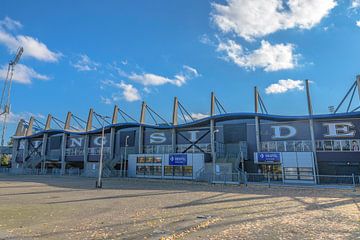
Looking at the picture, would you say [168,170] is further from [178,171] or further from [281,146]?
[281,146]

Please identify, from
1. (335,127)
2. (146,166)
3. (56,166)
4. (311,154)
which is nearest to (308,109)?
(335,127)

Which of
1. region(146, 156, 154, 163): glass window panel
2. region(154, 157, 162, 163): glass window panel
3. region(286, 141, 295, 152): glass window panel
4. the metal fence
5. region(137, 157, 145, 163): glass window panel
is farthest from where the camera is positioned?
region(137, 157, 145, 163): glass window panel

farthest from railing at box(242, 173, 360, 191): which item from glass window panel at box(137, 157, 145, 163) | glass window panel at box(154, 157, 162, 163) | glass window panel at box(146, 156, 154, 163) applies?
glass window panel at box(137, 157, 145, 163)

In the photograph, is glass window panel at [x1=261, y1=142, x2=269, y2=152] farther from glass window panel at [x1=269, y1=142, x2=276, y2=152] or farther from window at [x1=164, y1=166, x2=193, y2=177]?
window at [x1=164, y1=166, x2=193, y2=177]

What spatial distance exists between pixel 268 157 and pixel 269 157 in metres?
0.15

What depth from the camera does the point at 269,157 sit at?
39.7 metres

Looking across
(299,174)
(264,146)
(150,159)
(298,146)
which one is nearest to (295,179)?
(299,174)

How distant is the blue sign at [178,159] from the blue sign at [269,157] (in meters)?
11.7

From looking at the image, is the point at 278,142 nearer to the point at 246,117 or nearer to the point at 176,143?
the point at 246,117

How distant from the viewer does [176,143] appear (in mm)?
52219

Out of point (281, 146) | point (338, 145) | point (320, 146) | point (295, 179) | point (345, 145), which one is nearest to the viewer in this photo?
point (295, 179)

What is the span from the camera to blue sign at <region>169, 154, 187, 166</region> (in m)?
44.0

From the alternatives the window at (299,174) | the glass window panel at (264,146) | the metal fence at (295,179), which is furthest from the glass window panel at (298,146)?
the metal fence at (295,179)

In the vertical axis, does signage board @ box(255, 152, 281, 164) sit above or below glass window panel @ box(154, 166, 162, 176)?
above
